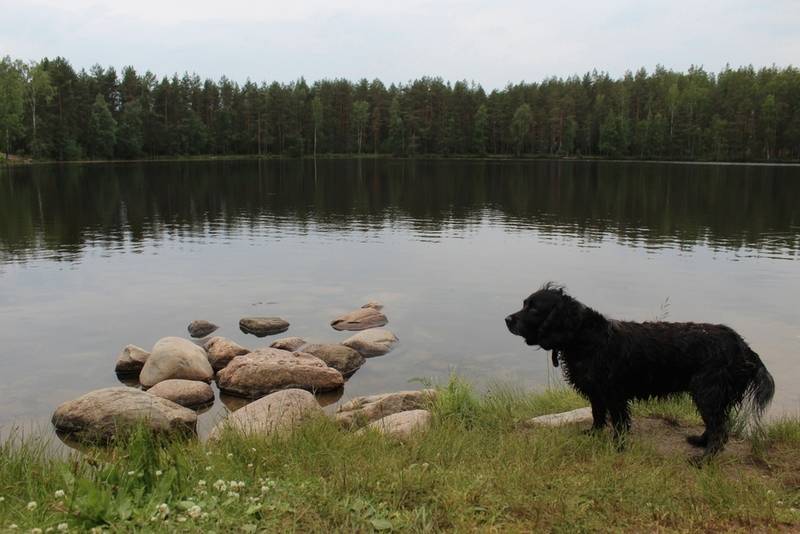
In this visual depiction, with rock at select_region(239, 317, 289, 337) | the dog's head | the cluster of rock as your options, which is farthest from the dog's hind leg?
rock at select_region(239, 317, 289, 337)

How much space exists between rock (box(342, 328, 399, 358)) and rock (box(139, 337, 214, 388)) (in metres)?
3.69

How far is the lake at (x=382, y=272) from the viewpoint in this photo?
15.3 metres

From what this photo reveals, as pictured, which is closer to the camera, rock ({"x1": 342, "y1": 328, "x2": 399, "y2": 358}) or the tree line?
rock ({"x1": 342, "y1": 328, "x2": 399, "y2": 358})

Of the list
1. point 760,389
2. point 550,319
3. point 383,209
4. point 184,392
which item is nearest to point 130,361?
point 184,392

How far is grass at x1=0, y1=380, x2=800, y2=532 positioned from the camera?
4566mm

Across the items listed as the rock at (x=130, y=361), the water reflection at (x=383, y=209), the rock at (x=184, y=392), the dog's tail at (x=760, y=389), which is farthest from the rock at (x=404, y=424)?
the water reflection at (x=383, y=209)

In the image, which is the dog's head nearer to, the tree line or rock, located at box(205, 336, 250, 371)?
rock, located at box(205, 336, 250, 371)

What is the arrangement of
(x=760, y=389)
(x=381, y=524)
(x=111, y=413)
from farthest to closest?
1. (x=111, y=413)
2. (x=760, y=389)
3. (x=381, y=524)

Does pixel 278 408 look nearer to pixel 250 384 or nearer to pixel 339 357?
pixel 250 384

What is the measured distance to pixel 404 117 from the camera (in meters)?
140

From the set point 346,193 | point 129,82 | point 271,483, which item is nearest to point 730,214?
point 346,193

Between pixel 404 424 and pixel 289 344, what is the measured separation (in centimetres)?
829

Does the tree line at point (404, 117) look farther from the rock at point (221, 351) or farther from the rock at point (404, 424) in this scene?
the rock at point (404, 424)

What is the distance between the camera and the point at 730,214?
41625 mm
